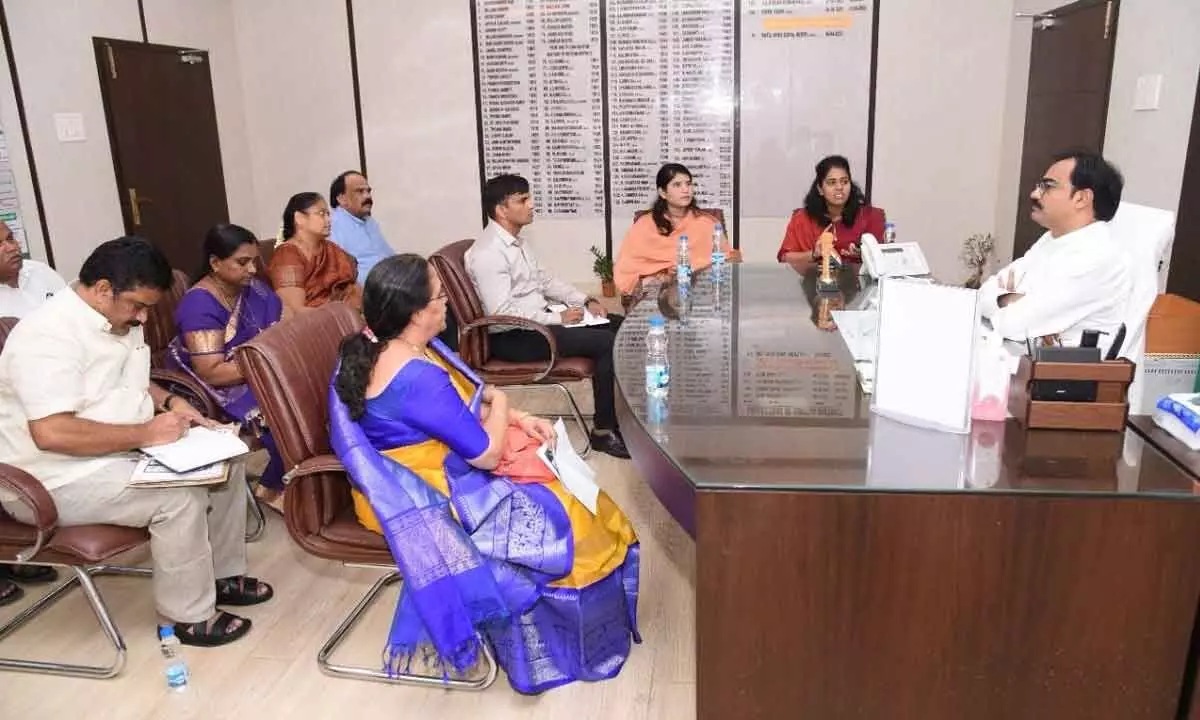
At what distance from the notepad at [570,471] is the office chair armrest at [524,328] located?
107 centimetres

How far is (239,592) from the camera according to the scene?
8.51 ft

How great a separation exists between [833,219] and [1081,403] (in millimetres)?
2543

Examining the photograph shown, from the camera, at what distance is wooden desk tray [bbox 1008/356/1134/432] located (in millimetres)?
1632

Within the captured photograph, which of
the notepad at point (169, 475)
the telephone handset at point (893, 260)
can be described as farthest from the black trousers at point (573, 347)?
the notepad at point (169, 475)

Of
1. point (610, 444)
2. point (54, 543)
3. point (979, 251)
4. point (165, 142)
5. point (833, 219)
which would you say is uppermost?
point (165, 142)

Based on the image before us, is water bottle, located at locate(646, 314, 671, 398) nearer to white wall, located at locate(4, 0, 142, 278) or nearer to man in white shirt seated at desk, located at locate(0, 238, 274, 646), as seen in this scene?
man in white shirt seated at desk, located at locate(0, 238, 274, 646)

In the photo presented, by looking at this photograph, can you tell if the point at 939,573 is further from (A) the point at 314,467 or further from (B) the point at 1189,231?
(B) the point at 1189,231

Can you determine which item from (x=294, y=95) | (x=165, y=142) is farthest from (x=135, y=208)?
(x=294, y=95)

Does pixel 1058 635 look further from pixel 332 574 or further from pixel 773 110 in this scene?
pixel 773 110

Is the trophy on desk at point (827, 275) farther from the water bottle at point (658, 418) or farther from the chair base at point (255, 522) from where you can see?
the chair base at point (255, 522)

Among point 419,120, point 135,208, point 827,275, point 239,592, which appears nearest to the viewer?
point 239,592

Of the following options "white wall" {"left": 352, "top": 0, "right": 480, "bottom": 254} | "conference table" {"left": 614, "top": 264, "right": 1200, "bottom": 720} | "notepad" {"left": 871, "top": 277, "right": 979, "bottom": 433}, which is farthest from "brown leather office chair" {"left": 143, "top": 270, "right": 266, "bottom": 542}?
"white wall" {"left": 352, "top": 0, "right": 480, "bottom": 254}

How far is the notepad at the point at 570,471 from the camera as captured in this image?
212 centimetres

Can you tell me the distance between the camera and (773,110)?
17.9ft
